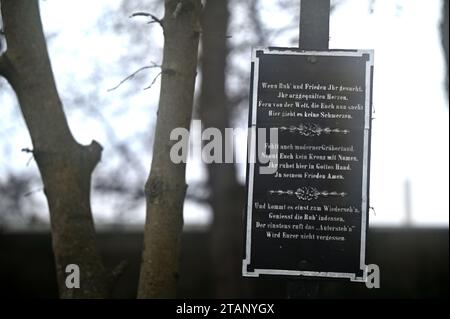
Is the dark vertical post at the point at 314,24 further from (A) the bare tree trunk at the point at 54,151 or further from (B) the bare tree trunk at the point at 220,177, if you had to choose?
(B) the bare tree trunk at the point at 220,177

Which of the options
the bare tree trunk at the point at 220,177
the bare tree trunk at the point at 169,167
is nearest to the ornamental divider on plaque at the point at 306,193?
the bare tree trunk at the point at 169,167

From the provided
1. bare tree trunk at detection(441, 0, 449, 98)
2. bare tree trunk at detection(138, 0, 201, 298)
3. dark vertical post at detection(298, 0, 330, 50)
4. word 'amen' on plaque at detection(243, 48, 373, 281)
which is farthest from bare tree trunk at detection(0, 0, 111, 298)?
bare tree trunk at detection(441, 0, 449, 98)

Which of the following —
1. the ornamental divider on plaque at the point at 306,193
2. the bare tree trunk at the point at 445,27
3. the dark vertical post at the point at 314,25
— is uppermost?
the bare tree trunk at the point at 445,27

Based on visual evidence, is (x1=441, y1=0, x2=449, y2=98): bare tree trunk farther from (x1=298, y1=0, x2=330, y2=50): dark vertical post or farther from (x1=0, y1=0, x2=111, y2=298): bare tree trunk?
(x1=0, y1=0, x2=111, y2=298): bare tree trunk

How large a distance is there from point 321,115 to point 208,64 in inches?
311

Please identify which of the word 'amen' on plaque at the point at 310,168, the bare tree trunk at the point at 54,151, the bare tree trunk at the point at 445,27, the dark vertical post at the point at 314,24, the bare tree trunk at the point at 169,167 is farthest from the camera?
the bare tree trunk at the point at 445,27

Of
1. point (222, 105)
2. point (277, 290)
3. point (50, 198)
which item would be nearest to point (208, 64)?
point (222, 105)

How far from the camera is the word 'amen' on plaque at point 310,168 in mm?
4754

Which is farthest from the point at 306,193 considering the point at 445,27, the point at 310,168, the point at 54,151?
the point at 445,27

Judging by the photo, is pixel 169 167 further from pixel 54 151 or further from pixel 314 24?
pixel 314 24

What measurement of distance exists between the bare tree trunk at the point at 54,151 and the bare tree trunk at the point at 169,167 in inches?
28.5

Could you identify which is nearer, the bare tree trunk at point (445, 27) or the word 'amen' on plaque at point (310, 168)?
the word 'amen' on plaque at point (310, 168)

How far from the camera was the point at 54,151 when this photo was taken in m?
5.92
